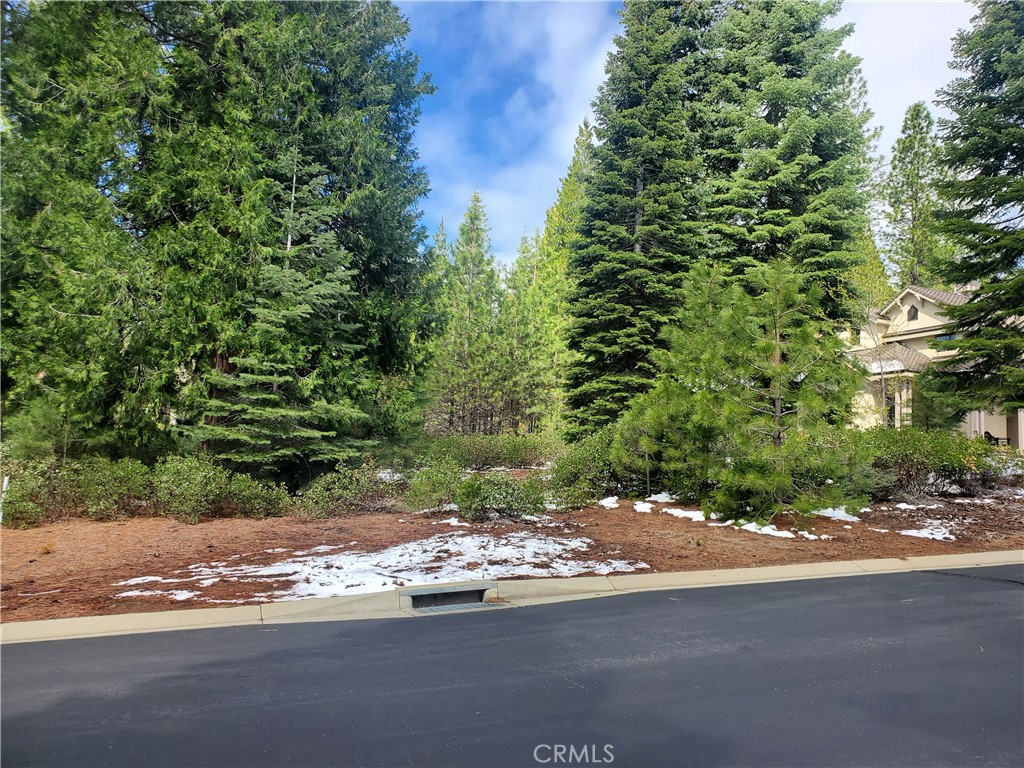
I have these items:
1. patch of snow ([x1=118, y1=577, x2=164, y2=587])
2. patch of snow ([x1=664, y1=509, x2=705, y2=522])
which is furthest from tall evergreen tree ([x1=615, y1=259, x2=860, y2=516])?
patch of snow ([x1=118, y1=577, x2=164, y2=587])

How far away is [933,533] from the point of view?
9.02 meters

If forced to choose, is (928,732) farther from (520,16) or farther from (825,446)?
(520,16)

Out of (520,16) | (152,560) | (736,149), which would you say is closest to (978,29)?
(736,149)

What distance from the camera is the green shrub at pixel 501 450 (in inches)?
717

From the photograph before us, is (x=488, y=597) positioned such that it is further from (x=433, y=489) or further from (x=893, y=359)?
(x=893, y=359)

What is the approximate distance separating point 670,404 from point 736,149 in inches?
428

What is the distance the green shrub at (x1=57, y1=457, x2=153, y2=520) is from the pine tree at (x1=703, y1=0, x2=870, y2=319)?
14287mm

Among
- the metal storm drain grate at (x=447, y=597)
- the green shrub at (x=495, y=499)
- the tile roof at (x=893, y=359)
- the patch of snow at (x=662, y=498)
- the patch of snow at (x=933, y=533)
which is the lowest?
the metal storm drain grate at (x=447, y=597)

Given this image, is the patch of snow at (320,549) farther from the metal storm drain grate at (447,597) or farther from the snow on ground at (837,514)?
the snow on ground at (837,514)

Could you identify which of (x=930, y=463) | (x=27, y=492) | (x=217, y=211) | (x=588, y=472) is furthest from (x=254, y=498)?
(x=930, y=463)

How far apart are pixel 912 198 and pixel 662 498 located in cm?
2933

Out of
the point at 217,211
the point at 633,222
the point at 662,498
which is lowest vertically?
the point at 662,498

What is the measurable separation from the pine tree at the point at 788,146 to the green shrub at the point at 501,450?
8224 mm

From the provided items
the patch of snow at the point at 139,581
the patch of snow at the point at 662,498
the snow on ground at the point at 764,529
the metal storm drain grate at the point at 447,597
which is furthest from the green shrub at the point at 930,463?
the patch of snow at the point at 139,581
